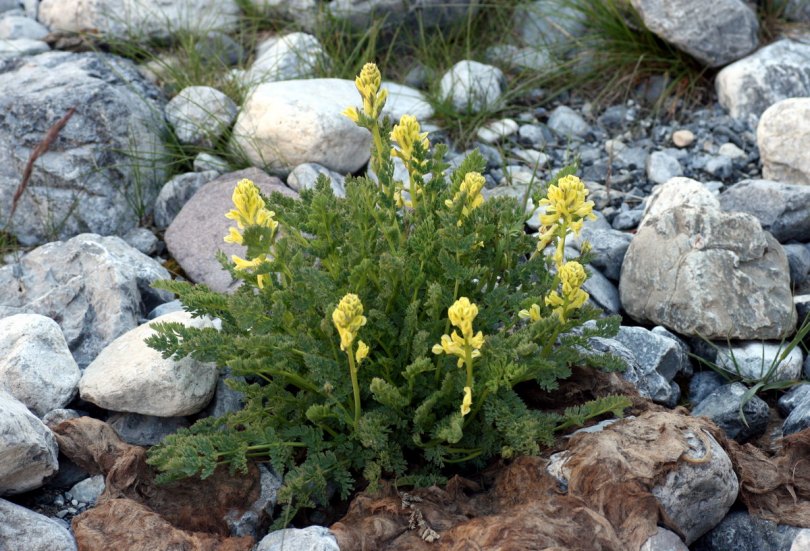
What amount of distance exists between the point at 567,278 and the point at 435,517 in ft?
2.93

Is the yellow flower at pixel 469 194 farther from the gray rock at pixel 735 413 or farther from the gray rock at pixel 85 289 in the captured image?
the gray rock at pixel 85 289

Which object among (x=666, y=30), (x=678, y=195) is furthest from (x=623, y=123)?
(x=678, y=195)

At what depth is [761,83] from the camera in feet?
21.8

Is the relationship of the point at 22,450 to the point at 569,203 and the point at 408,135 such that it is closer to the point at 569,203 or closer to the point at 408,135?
the point at 408,135

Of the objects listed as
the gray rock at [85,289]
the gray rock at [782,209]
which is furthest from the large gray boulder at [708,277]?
the gray rock at [85,289]

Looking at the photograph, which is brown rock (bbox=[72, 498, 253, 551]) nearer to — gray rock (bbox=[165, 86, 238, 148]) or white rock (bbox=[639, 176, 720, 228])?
white rock (bbox=[639, 176, 720, 228])

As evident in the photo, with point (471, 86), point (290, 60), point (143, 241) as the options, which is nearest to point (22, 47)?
point (290, 60)

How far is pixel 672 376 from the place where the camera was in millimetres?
4395

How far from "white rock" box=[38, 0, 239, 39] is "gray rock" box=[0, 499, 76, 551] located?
14.5ft

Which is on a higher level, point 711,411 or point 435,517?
point 435,517

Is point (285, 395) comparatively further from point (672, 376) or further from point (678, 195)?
point (678, 195)

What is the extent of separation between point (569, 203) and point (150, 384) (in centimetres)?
170

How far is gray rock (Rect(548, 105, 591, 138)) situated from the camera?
6.69 meters

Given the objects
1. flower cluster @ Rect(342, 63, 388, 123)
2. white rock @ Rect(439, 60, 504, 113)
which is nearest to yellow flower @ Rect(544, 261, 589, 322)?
flower cluster @ Rect(342, 63, 388, 123)
